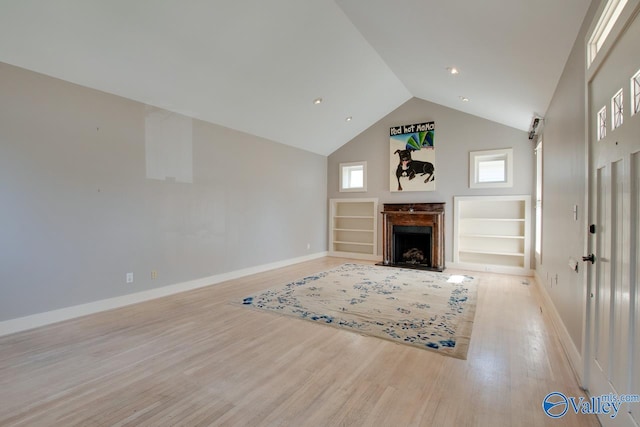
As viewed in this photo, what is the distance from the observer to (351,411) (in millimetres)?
1893

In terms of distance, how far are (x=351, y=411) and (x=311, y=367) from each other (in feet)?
1.97

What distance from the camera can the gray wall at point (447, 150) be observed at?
597 cm

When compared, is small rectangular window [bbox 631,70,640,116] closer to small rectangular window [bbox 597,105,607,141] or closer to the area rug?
small rectangular window [bbox 597,105,607,141]

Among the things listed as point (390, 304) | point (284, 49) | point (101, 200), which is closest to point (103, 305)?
point (101, 200)

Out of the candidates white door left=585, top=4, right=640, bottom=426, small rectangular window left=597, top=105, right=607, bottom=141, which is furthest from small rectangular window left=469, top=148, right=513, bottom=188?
small rectangular window left=597, top=105, right=607, bottom=141

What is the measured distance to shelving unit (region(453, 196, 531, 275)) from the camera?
19.5 ft

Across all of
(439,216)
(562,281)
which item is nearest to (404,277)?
(439,216)

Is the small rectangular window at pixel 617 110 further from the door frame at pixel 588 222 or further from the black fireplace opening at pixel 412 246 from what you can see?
the black fireplace opening at pixel 412 246

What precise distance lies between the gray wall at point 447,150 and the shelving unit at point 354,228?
0.25 metres

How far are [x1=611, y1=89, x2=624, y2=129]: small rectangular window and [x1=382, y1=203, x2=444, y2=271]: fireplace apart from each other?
4942 millimetres

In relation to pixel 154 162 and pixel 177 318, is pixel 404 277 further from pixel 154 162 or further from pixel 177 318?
pixel 154 162

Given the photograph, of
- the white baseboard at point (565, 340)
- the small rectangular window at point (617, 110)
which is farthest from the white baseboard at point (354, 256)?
the small rectangular window at point (617, 110)

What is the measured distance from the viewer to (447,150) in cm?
664

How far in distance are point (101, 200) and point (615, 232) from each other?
15.8ft
